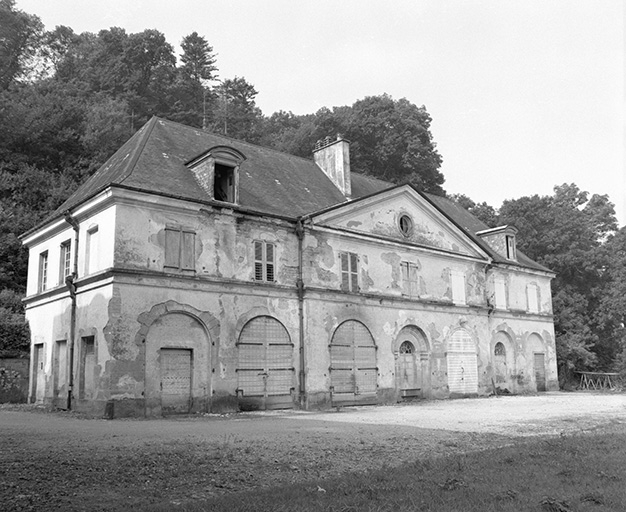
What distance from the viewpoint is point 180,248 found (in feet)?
67.0

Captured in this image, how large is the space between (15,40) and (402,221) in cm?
4153

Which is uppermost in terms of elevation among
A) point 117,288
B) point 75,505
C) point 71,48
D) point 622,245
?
point 71,48

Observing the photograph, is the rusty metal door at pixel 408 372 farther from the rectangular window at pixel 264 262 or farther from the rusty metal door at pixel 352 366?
the rectangular window at pixel 264 262

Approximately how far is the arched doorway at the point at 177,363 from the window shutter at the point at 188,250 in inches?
65.1

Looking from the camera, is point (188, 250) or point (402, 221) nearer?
point (188, 250)

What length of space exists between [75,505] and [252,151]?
22337 mm

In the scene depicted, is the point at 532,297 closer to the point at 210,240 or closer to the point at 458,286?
the point at 458,286

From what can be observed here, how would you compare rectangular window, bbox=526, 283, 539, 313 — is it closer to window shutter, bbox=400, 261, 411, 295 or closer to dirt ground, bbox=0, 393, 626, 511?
window shutter, bbox=400, 261, 411, 295

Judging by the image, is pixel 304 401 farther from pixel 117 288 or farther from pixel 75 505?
pixel 75 505

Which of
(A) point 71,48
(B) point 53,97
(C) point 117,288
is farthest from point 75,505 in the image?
(A) point 71,48

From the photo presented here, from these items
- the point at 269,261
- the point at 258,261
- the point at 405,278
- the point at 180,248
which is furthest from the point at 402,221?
the point at 180,248

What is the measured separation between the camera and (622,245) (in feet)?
142

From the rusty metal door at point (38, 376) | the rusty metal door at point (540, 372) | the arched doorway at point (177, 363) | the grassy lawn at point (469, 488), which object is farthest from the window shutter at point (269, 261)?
the rusty metal door at point (540, 372)

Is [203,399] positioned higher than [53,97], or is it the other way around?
[53,97]
